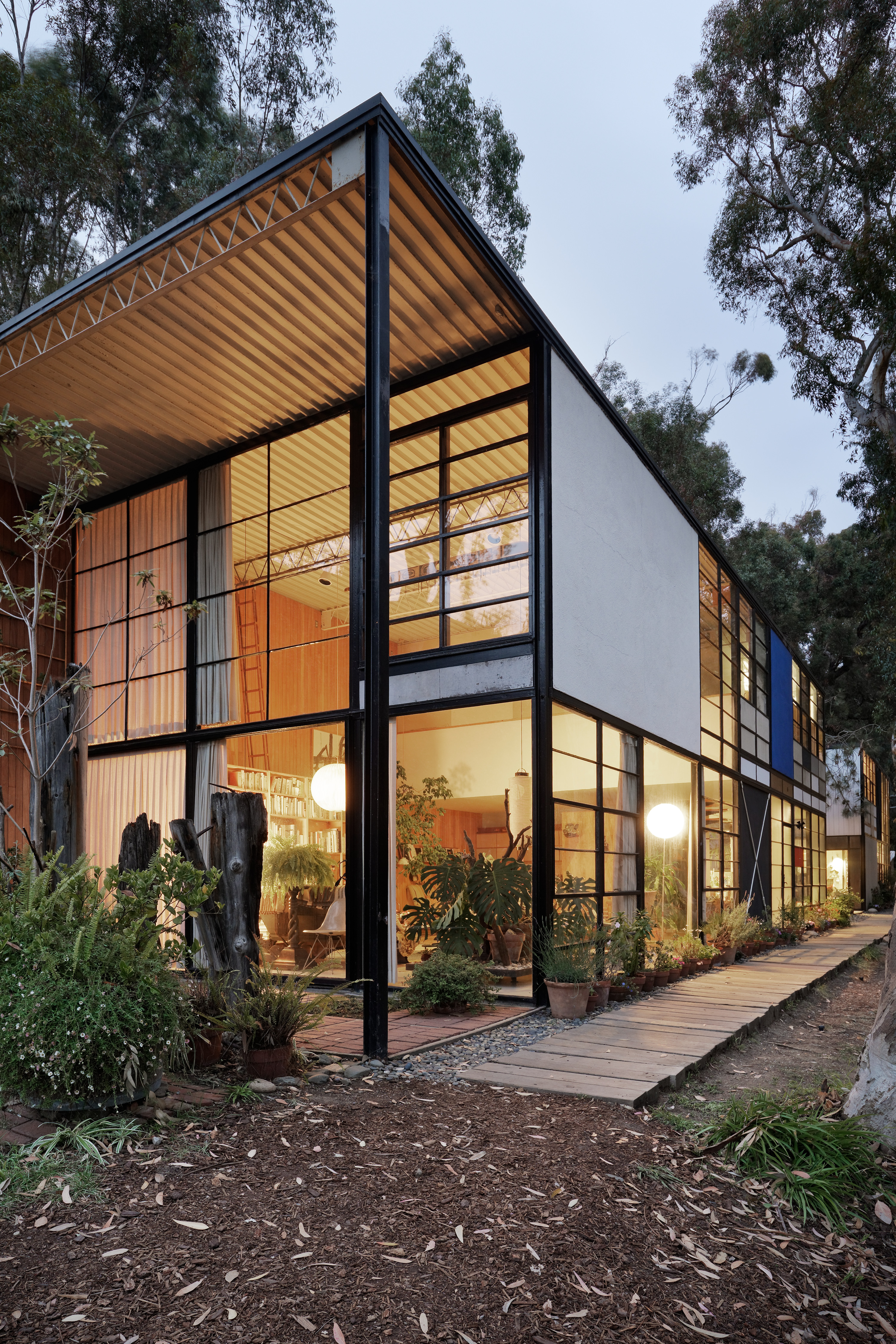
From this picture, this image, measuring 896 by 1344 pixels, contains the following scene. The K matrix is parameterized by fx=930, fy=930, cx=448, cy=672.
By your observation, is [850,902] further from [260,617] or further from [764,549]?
[260,617]

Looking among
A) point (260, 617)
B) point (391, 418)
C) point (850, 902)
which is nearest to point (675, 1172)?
point (391, 418)

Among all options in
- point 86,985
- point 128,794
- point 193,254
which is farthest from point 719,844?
point 86,985

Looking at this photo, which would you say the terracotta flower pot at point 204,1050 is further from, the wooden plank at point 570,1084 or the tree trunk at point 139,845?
the wooden plank at point 570,1084

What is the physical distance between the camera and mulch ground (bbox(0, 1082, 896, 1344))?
2.31 m

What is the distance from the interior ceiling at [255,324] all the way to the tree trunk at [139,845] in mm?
3716

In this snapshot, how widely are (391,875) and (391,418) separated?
4.10 metres

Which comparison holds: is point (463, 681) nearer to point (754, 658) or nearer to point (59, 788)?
point (59, 788)

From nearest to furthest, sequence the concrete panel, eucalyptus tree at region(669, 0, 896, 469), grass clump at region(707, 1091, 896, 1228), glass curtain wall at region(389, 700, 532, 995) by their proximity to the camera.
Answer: grass clump at region(707, 1091, 896, 1228), the concrete panel, glass curtain wall at region(389, 700, 532, 995), eucalyptus tree at region(669, 0, 896, 469)

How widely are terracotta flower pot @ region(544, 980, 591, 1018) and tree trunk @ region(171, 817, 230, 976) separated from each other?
2.61m

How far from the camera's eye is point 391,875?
767 cm

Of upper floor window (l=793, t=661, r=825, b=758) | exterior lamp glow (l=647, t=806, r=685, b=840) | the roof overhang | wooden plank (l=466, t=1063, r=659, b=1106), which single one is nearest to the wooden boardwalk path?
wooden plank (l=466, t=1063, r=659, b=1106)

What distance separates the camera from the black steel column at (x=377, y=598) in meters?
4.87

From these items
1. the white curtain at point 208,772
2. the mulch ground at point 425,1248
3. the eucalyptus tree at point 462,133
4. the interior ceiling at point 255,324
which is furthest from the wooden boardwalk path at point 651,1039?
the eucalyptus tree at point 462,133

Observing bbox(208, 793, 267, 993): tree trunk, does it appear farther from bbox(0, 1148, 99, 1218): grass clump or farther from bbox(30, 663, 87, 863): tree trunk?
bbox(0, 1148, 99, 1218): grass clump
